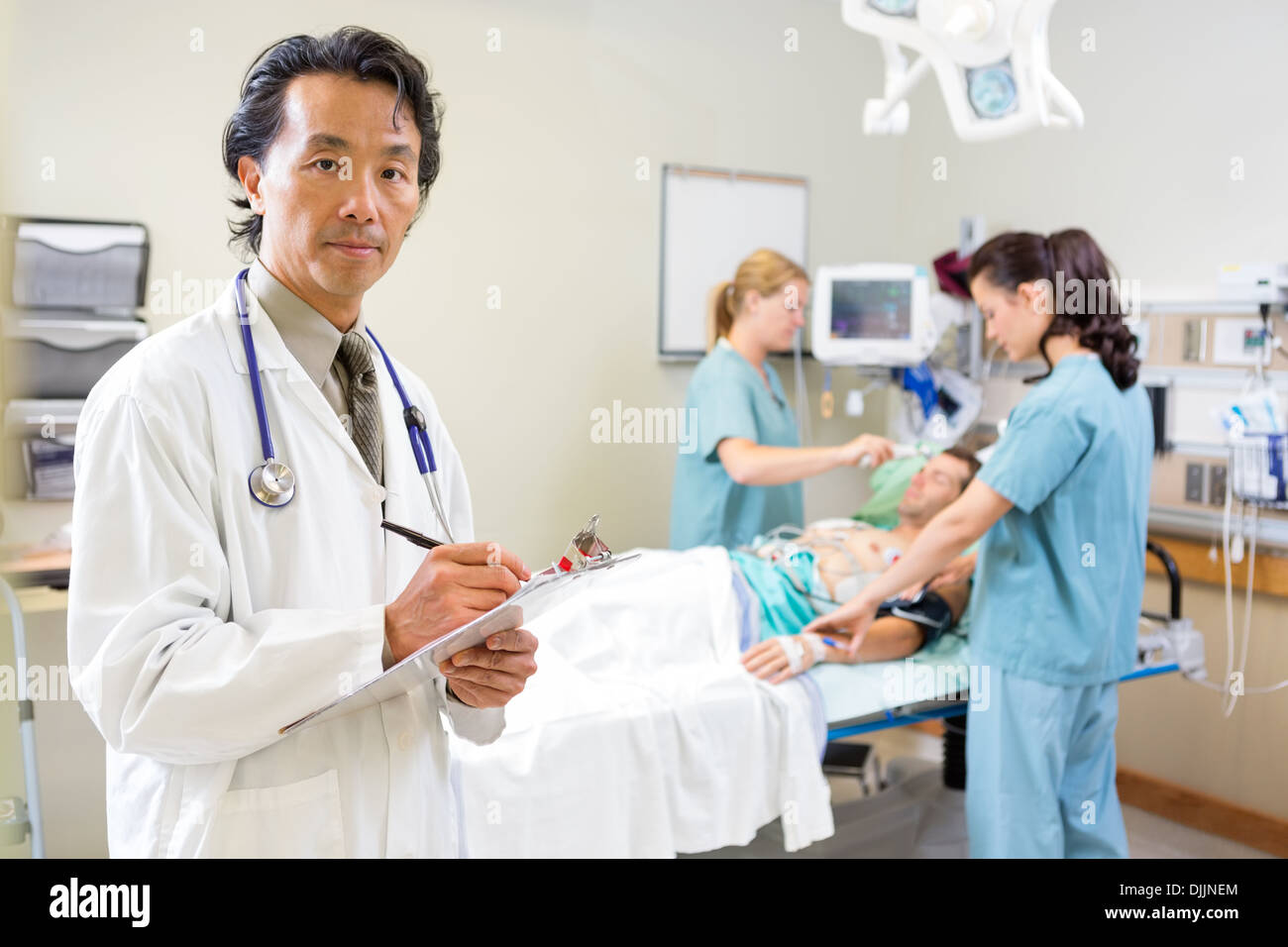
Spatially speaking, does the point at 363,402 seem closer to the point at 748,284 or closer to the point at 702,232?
the point at 748,284

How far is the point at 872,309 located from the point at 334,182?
7.06 ft

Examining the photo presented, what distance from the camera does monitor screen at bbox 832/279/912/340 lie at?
291 cm

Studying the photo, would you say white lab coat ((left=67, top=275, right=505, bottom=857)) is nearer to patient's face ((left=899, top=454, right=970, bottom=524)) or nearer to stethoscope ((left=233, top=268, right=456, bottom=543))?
stethoscope ((left=233, top=268, right=456, bottom=543))

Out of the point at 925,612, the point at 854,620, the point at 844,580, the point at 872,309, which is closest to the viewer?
the point at 854,620

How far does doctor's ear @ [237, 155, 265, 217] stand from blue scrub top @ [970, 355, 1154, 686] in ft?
4.61

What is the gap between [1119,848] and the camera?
6.64 feet

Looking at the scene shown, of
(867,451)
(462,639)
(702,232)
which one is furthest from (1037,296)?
(462,639)

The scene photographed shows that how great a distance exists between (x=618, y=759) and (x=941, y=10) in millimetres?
1339

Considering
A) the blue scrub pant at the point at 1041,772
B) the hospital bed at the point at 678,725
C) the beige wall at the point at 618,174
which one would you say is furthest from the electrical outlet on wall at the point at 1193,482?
the blue scrub pant at the point at 1041,772

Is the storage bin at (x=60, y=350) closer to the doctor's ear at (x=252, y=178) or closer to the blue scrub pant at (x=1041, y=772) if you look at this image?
the doctor's ear at (x=252, y=178)

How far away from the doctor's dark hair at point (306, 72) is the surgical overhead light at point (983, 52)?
0.81 m

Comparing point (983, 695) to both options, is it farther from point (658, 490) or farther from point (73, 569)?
point (73, 569)

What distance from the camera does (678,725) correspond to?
1922 mm

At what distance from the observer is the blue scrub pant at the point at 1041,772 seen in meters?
1.98
